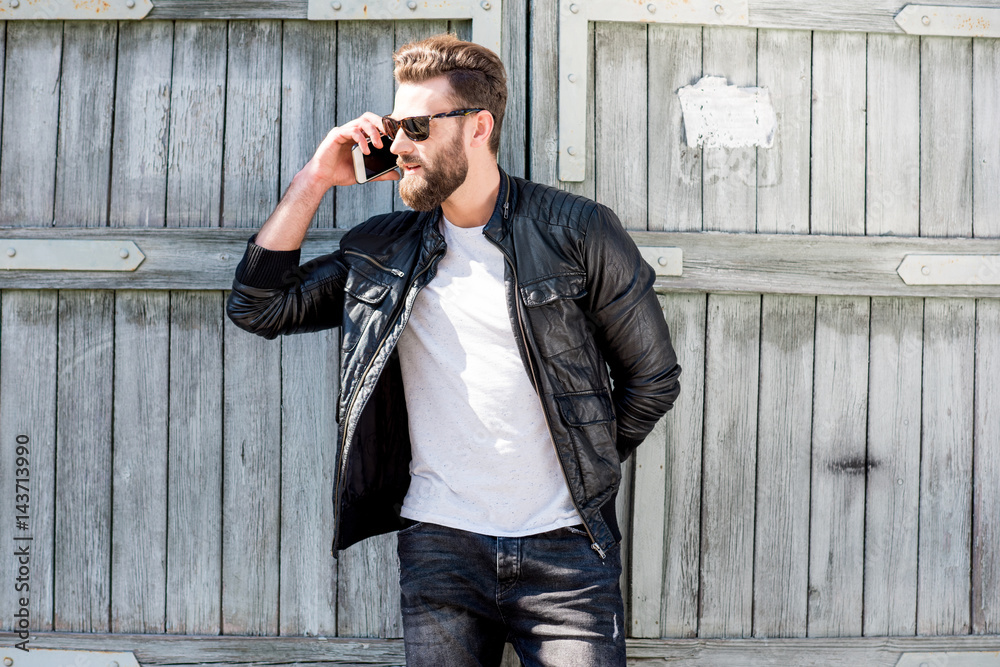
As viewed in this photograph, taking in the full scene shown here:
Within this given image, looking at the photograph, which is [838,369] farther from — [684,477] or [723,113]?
[723,113]

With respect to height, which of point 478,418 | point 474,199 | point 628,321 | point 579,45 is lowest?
point 478,418

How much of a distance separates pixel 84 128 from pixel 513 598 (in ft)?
6.95

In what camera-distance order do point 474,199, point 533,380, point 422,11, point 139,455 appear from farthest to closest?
point 139,455 < point 422,11 < point 474,199 < point 533,380

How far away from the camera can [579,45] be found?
2.60 m

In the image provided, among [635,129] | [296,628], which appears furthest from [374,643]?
[635,129]

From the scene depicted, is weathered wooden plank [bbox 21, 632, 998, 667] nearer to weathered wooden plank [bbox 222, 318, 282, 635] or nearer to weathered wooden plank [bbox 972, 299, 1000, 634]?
weathered wooden plank [bbox 222, 318, 282, 635]

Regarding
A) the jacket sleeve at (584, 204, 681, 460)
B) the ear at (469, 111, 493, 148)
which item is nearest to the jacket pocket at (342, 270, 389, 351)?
the ear at (469, 111, 493, 148)

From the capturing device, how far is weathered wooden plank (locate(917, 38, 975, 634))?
8.91 ft

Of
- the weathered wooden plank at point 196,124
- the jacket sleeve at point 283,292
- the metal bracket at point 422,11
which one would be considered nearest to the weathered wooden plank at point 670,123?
the metal bracket at point 422,11

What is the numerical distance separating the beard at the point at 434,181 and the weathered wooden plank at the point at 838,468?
142 centimetres

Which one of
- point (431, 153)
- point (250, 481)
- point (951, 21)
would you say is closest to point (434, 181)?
point (431, 153)

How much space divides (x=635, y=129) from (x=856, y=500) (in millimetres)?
1493

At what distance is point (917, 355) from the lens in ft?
8.92

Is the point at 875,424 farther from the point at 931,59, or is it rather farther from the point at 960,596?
the point at 931,59
